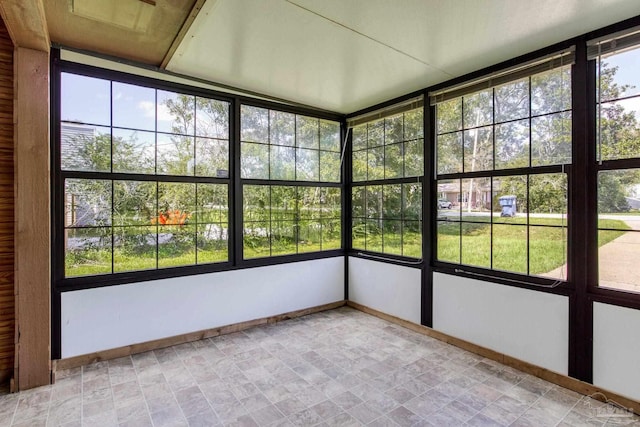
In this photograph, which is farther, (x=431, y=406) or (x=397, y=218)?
(x=397, y=218)

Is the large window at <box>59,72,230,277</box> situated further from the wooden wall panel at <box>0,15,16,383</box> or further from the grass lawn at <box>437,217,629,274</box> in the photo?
the grass lawn at <box>437,217,629,274</box>

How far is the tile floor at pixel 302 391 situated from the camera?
217 centimetres

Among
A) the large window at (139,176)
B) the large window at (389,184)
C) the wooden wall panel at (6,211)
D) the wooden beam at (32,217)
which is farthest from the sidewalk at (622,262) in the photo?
the wooden wall panel at (6,211)

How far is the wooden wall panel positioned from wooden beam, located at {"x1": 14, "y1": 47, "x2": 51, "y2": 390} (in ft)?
0.57

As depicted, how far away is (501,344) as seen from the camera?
295 cm

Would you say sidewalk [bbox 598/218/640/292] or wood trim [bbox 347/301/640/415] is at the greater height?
sidewalk [bbox 598/218/640/292]

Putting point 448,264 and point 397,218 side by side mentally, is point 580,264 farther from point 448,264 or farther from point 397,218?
point 397,218

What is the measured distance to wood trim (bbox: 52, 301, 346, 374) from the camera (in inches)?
112

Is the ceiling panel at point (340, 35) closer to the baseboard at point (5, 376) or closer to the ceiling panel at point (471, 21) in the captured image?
the ceiling panel at point (471, 21)

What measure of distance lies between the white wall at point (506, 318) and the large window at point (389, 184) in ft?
2.01

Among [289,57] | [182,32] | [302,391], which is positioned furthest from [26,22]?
[302,391]

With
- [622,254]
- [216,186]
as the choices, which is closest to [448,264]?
[622,254]

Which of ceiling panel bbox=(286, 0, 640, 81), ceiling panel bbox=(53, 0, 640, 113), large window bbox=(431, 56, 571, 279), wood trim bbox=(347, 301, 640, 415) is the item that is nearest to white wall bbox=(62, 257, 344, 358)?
wood trim bbox=(347, 301, 640, 415)

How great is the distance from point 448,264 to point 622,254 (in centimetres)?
137
